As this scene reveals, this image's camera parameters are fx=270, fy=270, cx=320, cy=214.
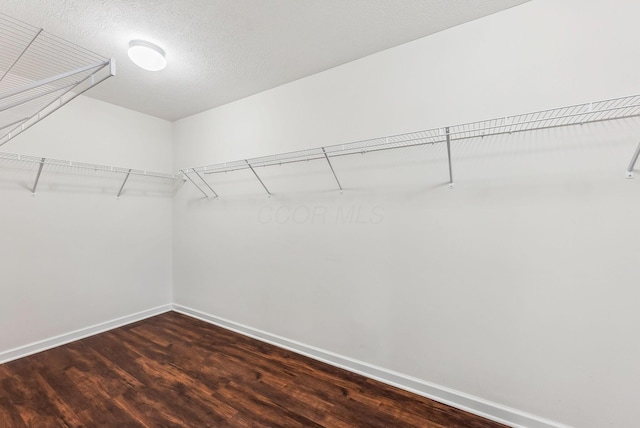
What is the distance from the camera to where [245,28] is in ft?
5.90

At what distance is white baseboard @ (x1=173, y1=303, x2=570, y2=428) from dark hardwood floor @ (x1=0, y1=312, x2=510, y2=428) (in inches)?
1.9

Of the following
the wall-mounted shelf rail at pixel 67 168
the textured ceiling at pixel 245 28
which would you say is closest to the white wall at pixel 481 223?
the textured ceiling at pixel 245 28

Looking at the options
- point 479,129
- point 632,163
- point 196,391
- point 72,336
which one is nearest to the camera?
point 632,163

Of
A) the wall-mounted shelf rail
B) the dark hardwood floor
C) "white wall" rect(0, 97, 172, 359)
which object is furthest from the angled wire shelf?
the dark hardwood floor

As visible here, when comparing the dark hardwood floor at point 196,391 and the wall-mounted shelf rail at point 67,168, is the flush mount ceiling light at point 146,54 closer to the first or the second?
the wall-mounted shelf rail at point 67,168

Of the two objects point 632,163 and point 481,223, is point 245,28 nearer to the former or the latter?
point 481,223

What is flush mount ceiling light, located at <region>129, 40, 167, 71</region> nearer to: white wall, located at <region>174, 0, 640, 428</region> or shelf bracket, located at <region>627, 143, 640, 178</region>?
white wall, located at <region>174, 0, 640, 428</region>

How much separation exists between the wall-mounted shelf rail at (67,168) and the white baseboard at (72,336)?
54.1 inches

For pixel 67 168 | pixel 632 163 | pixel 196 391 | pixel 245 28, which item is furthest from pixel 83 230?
pixel 632 163

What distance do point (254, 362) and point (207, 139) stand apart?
243cm

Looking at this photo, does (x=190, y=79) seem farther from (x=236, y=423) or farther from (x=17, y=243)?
(x=236, y=423)

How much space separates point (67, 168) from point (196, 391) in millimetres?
2473

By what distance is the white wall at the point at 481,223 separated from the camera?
139 centimetres

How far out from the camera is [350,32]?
184cm
